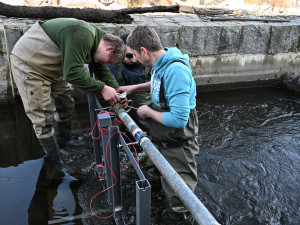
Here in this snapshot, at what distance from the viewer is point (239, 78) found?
7113mm

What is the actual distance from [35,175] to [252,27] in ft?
20.0

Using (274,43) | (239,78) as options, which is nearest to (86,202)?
(239,78)

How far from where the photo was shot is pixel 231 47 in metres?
6.59

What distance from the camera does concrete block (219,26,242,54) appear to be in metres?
6.35

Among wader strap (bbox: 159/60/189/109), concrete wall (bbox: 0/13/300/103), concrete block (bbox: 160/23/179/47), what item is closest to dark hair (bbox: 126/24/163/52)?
wader strap (bbox: 159/60/189/109)

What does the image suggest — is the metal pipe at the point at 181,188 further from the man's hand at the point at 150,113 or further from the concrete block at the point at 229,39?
the concrete block at the point at 229,39

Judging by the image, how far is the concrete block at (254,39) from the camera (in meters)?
6.53

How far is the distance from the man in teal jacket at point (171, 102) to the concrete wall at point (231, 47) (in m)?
3.39

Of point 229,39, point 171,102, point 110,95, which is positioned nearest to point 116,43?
point 110,95

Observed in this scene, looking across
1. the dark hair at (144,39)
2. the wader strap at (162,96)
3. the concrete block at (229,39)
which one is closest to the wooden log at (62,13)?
the concrete block at (229,39)

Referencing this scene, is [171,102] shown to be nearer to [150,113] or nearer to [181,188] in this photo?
[150,113]

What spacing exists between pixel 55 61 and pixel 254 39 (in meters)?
5.67

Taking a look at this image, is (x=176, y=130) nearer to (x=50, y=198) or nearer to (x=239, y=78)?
(x=50, y=198)

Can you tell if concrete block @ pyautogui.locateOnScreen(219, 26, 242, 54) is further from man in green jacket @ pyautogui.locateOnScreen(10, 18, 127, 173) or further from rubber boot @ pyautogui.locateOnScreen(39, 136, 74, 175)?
rubber boot @ pyautogui.locateOnScreen(39, 136, 74, 175)
